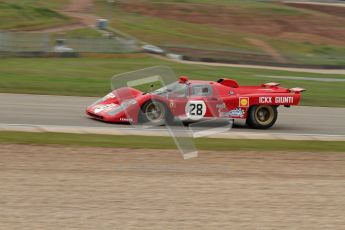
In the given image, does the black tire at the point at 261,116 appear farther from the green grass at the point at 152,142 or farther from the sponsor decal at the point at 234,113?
the green grass at the point at 152,142

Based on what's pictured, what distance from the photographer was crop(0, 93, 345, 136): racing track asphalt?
14766 mm

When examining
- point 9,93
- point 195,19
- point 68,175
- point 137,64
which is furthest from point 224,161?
point 195,19

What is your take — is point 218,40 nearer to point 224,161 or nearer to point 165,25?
point 165,25

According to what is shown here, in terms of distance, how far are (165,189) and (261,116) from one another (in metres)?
7.21

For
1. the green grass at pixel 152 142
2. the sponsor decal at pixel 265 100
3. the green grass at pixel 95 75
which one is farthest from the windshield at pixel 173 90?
the green grass at pixel 95 75

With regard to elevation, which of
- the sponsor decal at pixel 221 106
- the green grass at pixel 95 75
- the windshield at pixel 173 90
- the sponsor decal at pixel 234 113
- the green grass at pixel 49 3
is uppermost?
the green grass at pixel 49 3

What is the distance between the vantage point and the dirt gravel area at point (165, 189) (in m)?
7.20

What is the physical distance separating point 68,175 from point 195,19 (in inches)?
2126

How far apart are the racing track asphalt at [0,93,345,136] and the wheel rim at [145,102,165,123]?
9.5 inches

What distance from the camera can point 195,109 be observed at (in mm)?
14727

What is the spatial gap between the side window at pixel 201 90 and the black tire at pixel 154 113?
737mm

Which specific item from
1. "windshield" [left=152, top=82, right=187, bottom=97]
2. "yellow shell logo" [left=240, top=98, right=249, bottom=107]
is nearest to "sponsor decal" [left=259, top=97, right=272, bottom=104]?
"yellow shell logo" [left=240, top=98, right=249, bottom=107]

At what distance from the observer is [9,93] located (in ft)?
64.2

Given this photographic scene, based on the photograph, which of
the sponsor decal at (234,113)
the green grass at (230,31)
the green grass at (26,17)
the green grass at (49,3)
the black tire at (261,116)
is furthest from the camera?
the green grass at (49,3)
